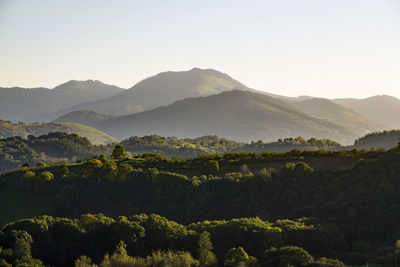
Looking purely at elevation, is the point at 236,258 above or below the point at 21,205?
above

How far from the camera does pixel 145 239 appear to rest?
73.6 m

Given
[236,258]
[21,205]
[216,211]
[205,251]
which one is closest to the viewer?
[236,258]

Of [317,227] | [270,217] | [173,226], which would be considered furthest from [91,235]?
[270,217]

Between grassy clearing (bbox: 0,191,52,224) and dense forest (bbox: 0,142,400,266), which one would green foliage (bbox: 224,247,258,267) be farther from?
grassy clearing (bbox: 0,191,52,224)

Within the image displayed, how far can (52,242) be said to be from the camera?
69.9m

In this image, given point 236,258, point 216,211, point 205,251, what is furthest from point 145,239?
point 216,211

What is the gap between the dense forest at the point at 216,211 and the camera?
66.5 meters

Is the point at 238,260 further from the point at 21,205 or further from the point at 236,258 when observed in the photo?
the point at 21,205

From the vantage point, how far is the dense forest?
2618 inches

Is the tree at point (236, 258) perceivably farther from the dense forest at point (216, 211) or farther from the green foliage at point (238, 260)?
the dense forest at point (216, 211)

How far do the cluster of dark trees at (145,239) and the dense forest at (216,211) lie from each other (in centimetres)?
17

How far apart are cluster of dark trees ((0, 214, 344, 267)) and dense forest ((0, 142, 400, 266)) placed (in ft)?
0.54

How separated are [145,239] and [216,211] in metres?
40.0

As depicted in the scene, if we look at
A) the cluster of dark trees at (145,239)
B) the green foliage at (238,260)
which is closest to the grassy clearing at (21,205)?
the cluster of dark trees at (145,239)
